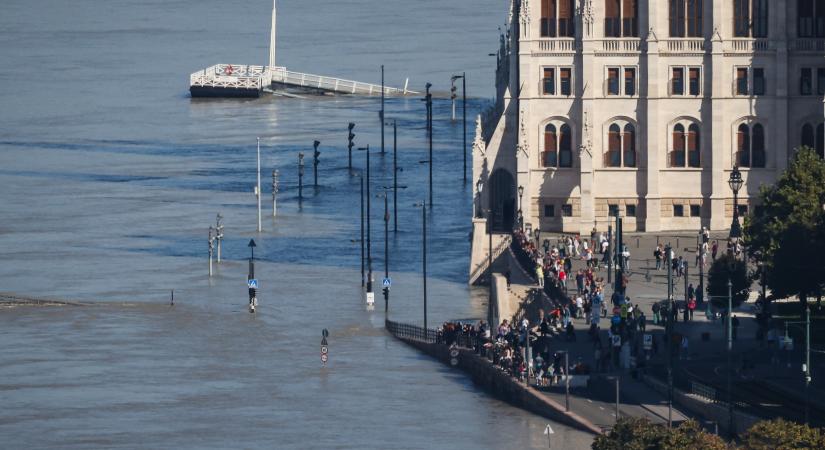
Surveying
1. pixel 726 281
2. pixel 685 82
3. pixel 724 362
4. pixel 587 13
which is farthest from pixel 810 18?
pixel 724 362

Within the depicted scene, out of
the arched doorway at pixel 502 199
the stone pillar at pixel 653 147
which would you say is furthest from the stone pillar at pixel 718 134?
the arched doorway at pixel 502 199

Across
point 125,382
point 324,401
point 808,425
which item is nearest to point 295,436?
point 324,401

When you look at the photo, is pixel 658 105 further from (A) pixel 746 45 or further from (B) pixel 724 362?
(B) pixel 724 362

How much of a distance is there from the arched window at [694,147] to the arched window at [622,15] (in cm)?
580

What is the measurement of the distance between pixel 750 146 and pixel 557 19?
11776 millimetres

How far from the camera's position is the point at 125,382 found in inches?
5300

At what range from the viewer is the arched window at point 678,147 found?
507 feet

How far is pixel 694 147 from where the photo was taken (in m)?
154

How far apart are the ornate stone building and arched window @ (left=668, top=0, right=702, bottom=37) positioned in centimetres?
5

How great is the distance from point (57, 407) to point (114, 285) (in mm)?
39891

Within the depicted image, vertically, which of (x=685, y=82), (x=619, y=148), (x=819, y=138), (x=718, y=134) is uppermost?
(x=685, y=82)

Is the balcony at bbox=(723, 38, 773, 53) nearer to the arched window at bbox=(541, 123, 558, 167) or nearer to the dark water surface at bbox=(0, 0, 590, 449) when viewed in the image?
the arched window at bbox=(541, 123, 558, 167)

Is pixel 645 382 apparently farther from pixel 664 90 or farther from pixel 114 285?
pixel 114 285

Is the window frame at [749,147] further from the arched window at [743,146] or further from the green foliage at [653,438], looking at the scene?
the green foliage at [653,438]
